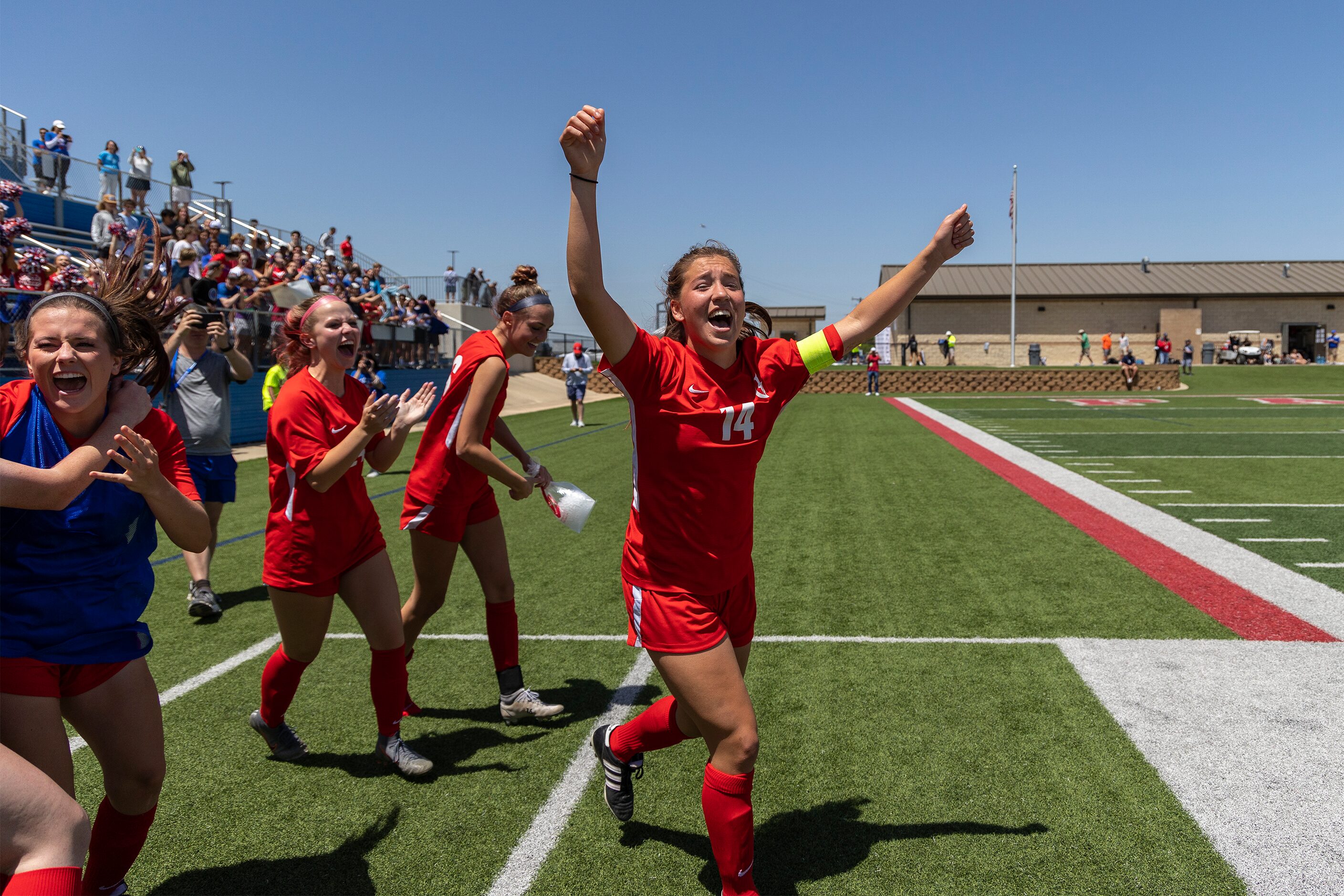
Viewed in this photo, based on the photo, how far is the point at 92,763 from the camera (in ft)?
12.5

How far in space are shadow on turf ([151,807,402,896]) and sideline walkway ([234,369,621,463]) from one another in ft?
79.4

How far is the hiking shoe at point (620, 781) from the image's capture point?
3135 millimetres

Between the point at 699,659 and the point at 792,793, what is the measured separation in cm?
119

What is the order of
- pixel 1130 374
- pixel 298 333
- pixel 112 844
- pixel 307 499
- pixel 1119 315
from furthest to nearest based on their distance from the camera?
1. pixel 1119 315
2. pixel 1130 374
3. pixel 298 333
4. pixel 307 499
5. pixel 112 844

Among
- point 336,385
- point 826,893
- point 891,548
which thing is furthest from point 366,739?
point 891,548

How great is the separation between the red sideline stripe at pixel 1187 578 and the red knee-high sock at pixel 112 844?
535 cm

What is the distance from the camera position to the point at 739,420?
271 cm

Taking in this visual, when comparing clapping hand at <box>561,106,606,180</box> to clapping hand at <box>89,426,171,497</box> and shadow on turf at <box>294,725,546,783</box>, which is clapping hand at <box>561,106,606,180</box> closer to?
clapping hand at <box>89,426,171,497</box>

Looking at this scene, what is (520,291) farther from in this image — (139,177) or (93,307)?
(139,177)

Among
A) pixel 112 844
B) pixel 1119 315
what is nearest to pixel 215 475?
pixel 112 844

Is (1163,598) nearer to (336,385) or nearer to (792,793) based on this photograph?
(792,793)

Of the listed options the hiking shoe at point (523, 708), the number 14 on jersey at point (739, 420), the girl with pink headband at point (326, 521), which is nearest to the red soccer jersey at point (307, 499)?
the girl with pink headband at point (326, 521)

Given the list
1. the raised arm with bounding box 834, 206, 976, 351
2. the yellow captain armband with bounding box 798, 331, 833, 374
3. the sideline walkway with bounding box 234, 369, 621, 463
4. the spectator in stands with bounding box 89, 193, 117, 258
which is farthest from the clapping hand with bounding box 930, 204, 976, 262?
the sideline walkway with bounding box 234, 369, 621, 463

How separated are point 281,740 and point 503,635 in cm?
102
